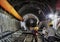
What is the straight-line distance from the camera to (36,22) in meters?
23.6

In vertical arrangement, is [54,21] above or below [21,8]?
below

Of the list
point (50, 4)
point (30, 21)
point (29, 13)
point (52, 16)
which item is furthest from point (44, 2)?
point (30, 21)

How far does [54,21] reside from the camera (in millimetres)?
19250

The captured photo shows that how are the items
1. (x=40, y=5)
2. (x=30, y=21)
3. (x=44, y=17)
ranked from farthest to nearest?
(x=30, y=21)
(x=44, y=17)
(x=40, y=5)

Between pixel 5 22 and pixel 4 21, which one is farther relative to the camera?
pixel 5 22

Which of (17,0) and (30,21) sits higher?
(17,0)

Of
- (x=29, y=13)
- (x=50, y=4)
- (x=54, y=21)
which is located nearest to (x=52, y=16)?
(x=54, y=21)

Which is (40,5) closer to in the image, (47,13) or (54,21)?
(47,13)

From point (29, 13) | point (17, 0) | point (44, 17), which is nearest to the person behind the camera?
point (17, 0)

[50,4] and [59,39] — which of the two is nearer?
[59,39]

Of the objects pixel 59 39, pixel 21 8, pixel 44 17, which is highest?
pixel 21 8

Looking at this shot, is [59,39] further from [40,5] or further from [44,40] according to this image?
[40,5]

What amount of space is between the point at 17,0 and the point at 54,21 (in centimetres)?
608

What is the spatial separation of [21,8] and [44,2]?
3.46 meters
